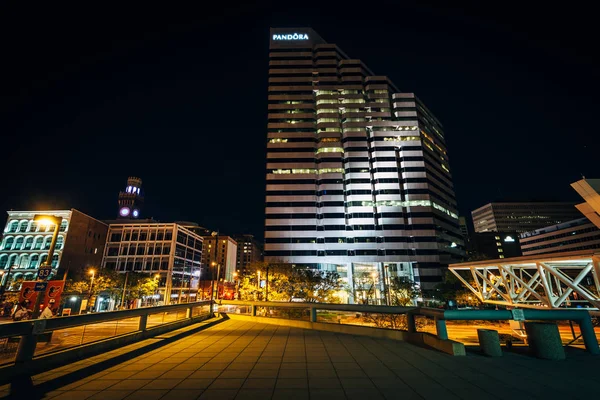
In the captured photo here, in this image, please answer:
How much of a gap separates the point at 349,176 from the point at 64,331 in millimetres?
78345

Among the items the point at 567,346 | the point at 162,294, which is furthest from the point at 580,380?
the point at 162,294

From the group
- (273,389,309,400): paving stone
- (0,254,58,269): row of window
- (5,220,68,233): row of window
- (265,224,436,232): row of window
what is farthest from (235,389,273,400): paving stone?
(5,220,68,233): row of window

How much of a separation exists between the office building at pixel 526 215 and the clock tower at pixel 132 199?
23325 centimetres

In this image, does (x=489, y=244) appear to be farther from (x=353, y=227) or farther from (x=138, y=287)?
(x=138, y=287)

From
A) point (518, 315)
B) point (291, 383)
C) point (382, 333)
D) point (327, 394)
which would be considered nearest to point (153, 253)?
point (382, 333)

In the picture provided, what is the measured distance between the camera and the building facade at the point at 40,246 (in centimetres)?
6419

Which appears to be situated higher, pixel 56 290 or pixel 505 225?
pixel 505 225

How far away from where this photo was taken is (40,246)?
66500mm

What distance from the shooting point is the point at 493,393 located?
18.4ft

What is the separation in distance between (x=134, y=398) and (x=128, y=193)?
546ft

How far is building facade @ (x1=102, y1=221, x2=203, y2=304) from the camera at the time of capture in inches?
3078

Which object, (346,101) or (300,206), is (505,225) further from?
(300,206)

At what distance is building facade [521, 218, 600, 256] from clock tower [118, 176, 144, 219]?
18937 centimetres

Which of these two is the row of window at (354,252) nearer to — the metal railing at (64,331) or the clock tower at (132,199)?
the metal railing at (64,331)
